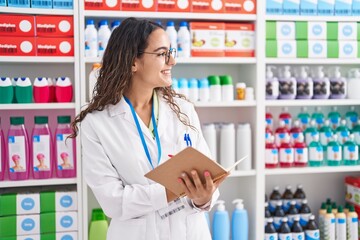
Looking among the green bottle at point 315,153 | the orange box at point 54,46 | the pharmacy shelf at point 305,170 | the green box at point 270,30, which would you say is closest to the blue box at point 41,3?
the orange box at point 54,46

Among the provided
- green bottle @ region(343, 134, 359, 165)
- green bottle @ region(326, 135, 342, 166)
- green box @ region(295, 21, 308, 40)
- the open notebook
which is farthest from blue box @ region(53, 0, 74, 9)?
green bottle @ region(343, 134, 359, 165)

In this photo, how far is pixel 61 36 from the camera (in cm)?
301

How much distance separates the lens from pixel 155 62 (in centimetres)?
193

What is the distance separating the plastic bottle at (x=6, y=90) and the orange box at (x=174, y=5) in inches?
41.1

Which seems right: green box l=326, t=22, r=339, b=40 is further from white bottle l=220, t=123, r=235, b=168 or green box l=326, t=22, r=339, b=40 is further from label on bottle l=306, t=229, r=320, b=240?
label on bottle l=306, t=229, r=320, b=240

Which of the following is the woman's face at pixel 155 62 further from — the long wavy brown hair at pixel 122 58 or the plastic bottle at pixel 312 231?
the plastic bottle at pixel 312 231

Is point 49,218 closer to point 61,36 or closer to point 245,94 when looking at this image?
point 61,36

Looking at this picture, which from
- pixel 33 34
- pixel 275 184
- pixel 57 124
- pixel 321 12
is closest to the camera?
pixel 33 34

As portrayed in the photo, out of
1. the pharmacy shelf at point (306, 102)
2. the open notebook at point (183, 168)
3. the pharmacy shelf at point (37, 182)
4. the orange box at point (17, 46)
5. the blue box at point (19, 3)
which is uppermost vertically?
the blue box at point (19, 3)

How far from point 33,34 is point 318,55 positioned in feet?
6.24

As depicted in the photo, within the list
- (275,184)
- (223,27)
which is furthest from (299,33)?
(275,184)

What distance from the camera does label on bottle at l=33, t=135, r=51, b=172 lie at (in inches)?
118

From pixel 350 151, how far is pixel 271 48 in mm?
950

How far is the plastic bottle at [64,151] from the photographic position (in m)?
3.04
